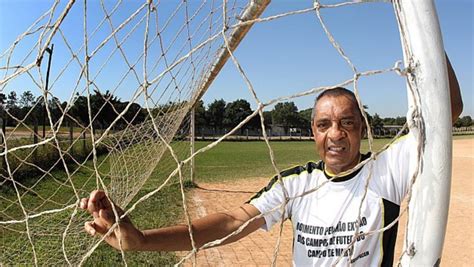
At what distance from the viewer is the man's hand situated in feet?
4.11

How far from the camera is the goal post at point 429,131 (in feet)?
2.82

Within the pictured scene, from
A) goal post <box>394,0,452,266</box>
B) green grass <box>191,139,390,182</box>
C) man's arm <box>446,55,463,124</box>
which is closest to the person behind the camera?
goal post <box>394,0,452,266</box>

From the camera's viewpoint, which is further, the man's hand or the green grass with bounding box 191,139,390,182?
the green grass with bounding box 191,139,390,182

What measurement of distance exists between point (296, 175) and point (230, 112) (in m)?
58.7

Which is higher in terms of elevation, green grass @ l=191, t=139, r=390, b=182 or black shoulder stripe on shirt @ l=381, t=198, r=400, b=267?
black shoulder stripe on shirt @ l=381, t=198, r=400, b=267

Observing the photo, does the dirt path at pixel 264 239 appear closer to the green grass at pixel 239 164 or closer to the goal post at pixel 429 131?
the green grass at pixel 239 164

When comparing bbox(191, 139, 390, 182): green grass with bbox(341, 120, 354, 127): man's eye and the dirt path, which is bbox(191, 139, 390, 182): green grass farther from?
bbox(341, 120, 354, 127): man's eye

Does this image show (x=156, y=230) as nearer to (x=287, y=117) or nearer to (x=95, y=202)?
(x=95, y=202)

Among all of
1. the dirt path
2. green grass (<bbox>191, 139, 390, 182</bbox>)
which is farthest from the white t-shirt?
the dirt path

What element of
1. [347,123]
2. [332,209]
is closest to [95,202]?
[332,209]

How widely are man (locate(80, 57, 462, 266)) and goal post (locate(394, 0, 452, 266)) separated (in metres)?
0.43

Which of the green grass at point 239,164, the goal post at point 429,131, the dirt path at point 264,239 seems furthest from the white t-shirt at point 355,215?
the dirt path at point 264,239

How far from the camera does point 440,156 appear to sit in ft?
2.81

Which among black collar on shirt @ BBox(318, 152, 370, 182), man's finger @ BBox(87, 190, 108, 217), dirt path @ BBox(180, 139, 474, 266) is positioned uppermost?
black collar on shirt @ BBox(318, 152, 370, 182)
